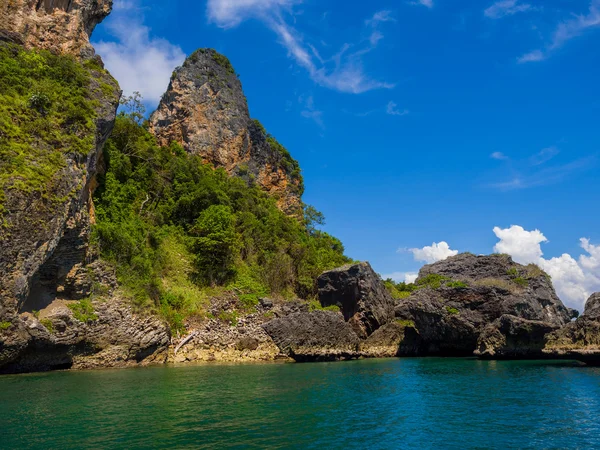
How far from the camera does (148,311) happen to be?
3100cm

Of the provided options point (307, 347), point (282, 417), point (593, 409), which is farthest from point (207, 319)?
point (593, 409)

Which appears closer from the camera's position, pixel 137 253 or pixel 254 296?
pixel 137 253

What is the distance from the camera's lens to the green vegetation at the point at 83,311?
27266 mm

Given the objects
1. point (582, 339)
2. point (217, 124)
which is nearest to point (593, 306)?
point (582, 339)

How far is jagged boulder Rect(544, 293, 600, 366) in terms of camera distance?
29941 mm

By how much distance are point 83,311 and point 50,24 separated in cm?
2353

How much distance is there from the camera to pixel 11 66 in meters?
28.4

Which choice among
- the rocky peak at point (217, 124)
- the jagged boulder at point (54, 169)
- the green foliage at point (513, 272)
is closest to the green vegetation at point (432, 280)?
the green foliage at point (513, 272)

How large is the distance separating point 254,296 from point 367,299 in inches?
480

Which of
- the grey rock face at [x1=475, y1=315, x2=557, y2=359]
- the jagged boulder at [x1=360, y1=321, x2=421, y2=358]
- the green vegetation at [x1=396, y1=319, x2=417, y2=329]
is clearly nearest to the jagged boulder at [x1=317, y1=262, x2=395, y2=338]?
the green vegetation at [x1=396, y1=319, x2=417, y2=329]

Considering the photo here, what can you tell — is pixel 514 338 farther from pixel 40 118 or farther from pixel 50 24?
pixel 50 24

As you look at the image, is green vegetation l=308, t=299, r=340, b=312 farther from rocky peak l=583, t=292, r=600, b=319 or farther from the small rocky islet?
rocky peak l=583, t=292, r=600, b=319

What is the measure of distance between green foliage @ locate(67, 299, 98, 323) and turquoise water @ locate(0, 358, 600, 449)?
373 cm

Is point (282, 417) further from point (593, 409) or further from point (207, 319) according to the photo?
point (207, 319)
